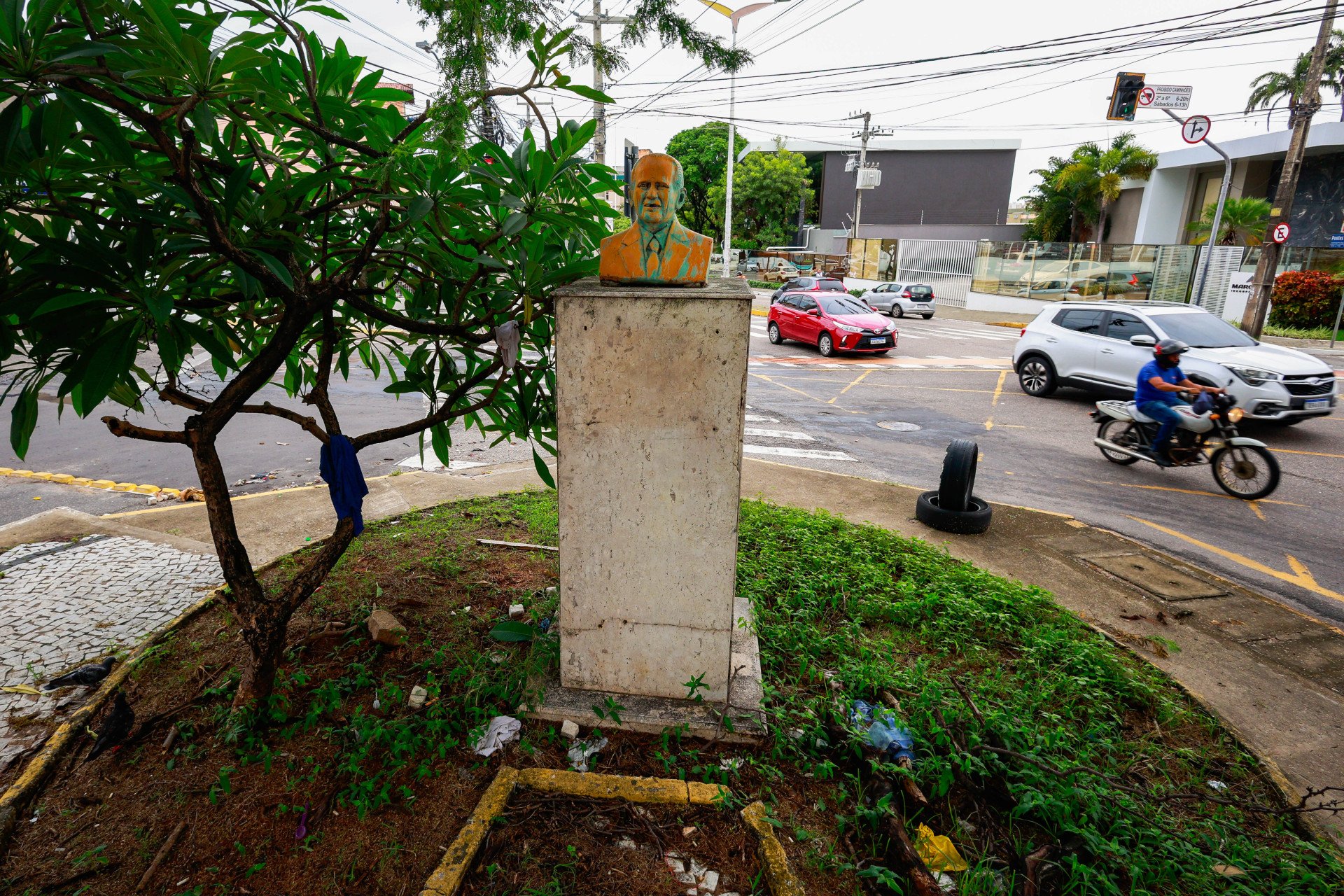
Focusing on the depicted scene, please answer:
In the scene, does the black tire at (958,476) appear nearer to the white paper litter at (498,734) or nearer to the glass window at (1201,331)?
the white paper litter at (498,734)

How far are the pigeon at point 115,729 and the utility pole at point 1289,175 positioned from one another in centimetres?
2196

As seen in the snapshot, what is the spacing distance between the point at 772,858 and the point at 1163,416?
7294 mm

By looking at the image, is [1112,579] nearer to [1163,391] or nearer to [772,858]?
[1163,391]

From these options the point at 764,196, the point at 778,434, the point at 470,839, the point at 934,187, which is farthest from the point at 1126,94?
the point at 934,187

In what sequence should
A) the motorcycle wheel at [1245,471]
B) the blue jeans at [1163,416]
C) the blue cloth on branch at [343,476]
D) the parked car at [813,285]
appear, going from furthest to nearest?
the parked car at [813,285] < the blue jeans at [1163,416] < the motorcycle wheel at [1245,471] < the blue cloth on branch at [343,476]

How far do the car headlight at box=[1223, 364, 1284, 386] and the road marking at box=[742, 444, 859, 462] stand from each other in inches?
204

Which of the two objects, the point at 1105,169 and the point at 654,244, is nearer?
the point at 654,244

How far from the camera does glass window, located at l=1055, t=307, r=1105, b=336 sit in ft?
38.1

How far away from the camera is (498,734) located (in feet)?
10.3

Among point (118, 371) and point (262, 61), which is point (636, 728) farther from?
point (262, 61)

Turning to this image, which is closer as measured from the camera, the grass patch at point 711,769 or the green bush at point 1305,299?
the grass patch at point 711,769

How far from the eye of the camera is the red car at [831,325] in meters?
16.7

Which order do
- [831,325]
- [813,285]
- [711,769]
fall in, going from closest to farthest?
[711,769] → [831,325] → [813,285]

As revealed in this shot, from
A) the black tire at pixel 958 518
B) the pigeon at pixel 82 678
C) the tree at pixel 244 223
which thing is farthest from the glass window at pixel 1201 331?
the pigeon at pixel 82 678
